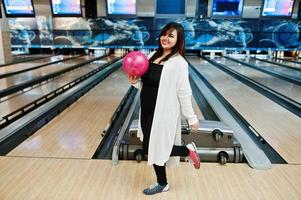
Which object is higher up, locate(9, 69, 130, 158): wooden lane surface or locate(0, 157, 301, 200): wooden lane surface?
locate(0, 157, 301, 200): wooden lane surface

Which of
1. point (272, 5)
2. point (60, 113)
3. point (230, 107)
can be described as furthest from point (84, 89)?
point (272, 5)

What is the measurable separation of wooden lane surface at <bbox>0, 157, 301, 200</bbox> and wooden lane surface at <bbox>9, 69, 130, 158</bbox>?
0.62ft

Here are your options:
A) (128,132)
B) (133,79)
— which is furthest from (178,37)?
(128,132)

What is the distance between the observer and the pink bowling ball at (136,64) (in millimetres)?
1711

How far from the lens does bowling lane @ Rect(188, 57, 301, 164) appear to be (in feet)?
9.20

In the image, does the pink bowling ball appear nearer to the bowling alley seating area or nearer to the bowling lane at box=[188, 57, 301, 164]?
the bowling alley seating area

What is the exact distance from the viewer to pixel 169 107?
1720 mm

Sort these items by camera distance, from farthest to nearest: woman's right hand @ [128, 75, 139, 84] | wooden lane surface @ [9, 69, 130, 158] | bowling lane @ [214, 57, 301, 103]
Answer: bowling lane @ [214, 57, 301, 103]
wooden lane surface @ [9, 69, 130, 158]
woman's right hand @ [128, 75, 139, 84]

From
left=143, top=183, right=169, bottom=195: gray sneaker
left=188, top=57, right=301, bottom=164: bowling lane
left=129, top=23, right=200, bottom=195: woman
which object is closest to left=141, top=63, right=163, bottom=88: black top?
left=129, top=23, right=200, bottom=195: woman

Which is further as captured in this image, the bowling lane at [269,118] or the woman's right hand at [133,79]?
the bowling lane at [269,118]

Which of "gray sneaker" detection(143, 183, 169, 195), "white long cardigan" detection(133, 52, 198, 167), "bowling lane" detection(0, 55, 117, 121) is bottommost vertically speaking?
"bowling lane" detection(0, 55, 117, 121)

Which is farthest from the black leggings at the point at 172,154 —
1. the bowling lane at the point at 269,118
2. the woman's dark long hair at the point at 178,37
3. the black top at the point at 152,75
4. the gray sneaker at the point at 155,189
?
the bowling lane at the point at 269,118

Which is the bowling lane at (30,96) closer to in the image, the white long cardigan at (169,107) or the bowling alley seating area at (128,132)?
the bowling alley seating area at (128,132)

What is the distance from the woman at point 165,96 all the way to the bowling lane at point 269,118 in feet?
4.46
